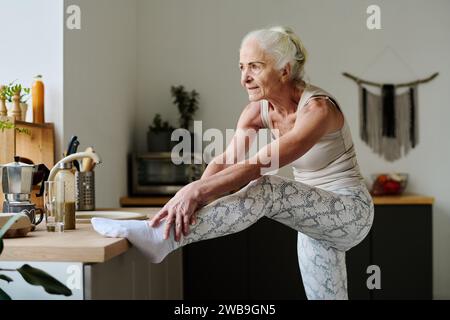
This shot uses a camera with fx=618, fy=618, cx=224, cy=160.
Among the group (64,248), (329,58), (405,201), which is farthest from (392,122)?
(64,248)

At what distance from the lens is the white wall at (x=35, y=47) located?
8.75 ft

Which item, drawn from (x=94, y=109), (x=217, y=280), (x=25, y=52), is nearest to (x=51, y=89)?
(x=25, y=52)

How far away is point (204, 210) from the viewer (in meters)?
1.66

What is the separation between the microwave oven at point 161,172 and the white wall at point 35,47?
1.13 meters

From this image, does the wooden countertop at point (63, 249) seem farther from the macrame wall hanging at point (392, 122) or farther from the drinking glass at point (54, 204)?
the macrame wall hanging at point (392, 122)

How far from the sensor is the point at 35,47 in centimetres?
267

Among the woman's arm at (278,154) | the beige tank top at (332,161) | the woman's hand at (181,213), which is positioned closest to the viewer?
the woman's hand at (181,213)

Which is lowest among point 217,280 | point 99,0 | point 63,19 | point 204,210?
point 217,280

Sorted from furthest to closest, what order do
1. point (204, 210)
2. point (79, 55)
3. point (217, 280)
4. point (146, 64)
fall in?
point (146, 64), point (217, 280), point (79, 55), point (204, 210)

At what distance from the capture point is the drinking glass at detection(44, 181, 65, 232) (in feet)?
6.05

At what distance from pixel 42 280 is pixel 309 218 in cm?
83

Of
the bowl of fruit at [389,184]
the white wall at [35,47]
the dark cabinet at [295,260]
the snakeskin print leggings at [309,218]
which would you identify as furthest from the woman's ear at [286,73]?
the bowl of fruit at [389,184]

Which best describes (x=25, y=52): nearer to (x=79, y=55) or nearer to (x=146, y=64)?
(x=79, y=55)
